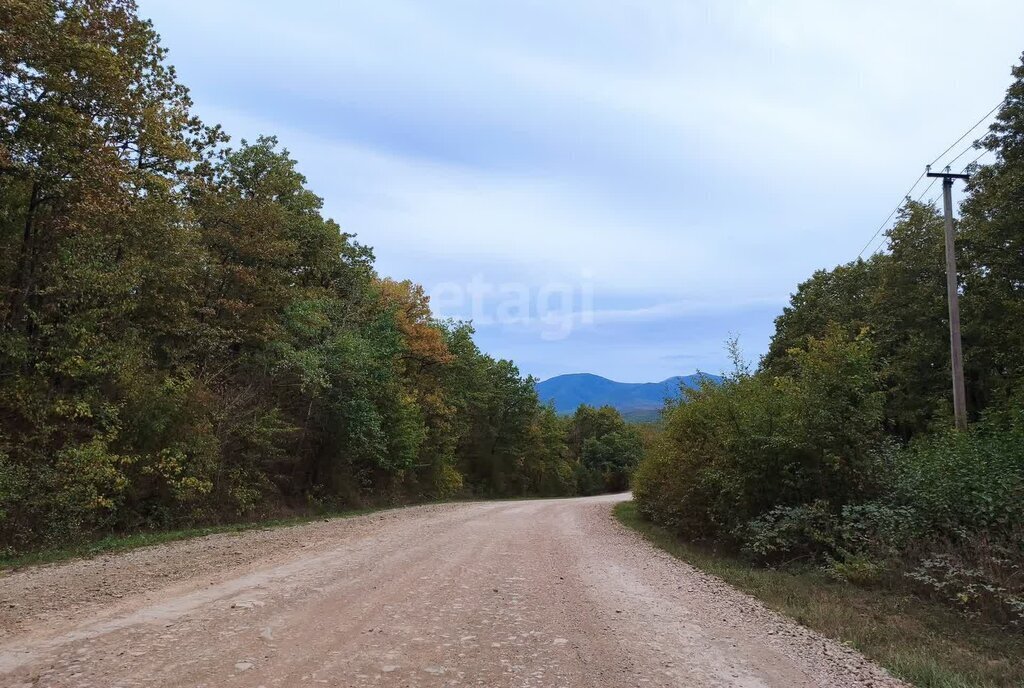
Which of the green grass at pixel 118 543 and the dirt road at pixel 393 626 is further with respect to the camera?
the green grass at pixel 118 543

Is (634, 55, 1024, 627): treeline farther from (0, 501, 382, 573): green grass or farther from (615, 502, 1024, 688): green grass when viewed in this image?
(0, 501, 382, 573): green grass

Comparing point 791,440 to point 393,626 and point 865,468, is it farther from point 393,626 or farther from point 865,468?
point 393,626

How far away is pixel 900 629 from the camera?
668 centimetres

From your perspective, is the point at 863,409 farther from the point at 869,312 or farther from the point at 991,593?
the point at 869,312

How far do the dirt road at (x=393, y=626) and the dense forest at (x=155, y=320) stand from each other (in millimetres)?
3796

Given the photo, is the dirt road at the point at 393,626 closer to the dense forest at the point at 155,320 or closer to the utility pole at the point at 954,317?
the dense forest at the point at 155,320

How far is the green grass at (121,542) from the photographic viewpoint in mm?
10227

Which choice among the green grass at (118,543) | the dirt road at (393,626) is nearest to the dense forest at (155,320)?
the green grass at (118,543)

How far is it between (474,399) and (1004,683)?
36.7 meters

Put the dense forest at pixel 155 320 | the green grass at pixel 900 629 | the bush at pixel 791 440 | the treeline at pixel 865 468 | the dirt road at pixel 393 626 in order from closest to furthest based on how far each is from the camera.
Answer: the dirt road at pixel 393 626 < the green grass at pixel 900 629 < the treeline at pixel 865 468 < the bush at pixel 791 440 < the dense forest at pixel 155 320

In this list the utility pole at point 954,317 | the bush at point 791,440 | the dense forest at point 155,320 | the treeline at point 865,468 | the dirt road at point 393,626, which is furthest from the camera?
A: the utility pole at point 954,317

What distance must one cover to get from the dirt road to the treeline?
220 cm

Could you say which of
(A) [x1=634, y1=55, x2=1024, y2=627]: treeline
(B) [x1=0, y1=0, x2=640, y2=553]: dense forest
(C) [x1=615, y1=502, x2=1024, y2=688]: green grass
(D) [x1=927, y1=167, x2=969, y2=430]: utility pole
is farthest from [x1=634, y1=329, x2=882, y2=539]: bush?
(B) [x1=0, y1=0, x2=640, y2=553]: dense forest

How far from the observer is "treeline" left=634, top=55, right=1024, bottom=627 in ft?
27.2
